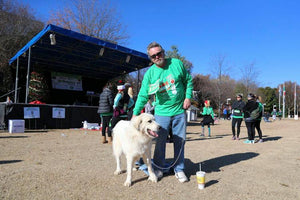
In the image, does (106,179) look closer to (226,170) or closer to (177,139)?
(177,139)

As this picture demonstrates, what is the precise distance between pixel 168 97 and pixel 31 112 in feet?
28.5

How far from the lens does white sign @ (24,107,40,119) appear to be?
9.57m

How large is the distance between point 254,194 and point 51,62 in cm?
1560

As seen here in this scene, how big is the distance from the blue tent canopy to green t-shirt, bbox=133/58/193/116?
826cm

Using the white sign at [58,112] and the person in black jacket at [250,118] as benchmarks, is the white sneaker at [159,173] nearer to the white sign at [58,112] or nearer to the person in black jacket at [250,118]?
the person in black jacket at [250,118]

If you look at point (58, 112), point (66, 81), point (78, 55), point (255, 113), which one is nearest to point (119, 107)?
point (255, 113)

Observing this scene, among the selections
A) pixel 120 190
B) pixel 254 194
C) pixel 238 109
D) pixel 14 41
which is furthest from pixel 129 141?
pixel 14 41

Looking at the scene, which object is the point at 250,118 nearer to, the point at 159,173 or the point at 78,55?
the point at 159,173

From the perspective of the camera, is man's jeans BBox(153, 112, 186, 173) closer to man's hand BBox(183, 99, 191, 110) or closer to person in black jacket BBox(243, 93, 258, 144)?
man's hand BBox(183, 99, 191, 110)

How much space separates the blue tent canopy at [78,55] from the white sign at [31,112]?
3.12 meters

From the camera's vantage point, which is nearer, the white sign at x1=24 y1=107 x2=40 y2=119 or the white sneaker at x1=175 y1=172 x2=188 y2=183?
the white sneaker at x1=175 y1=172 x2=188 y2=183

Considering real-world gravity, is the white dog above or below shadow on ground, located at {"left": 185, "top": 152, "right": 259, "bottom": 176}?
above

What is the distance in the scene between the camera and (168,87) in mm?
3434

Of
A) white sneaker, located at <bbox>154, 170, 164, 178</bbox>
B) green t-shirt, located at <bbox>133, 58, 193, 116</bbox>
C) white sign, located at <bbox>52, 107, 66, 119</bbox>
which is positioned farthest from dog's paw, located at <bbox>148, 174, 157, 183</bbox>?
white sign, located at <bbox>52, 107, 66, 119</bbox>
